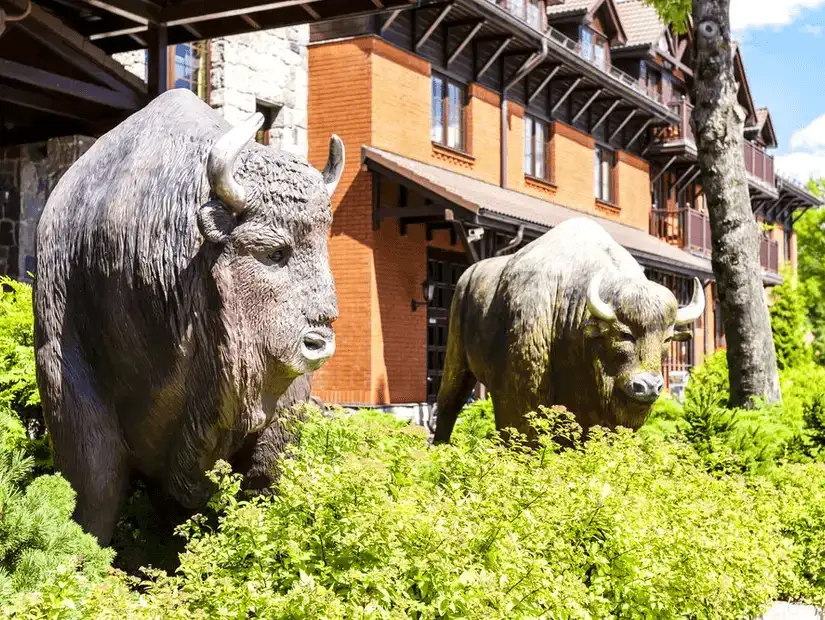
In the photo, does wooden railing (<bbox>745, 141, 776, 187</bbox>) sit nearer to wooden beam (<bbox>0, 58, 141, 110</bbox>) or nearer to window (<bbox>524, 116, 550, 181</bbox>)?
window (<bbox>524, 116, 550, 181</bbox>)

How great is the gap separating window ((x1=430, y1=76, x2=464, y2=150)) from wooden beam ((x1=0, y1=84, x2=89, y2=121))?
8.60m

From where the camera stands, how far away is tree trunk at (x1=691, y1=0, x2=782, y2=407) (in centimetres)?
1079

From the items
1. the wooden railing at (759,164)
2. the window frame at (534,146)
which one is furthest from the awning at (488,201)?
the wooden railing at (759,164)

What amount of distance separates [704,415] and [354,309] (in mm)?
9883

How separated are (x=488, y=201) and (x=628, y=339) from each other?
11.1 metres

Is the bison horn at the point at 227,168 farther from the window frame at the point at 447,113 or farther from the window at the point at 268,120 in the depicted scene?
the window frame at the point at 447,113

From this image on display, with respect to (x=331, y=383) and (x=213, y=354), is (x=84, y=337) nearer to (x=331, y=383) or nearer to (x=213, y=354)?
(x=213, y=354)

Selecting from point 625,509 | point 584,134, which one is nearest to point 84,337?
point 625,509

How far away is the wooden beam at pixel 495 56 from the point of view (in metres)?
19.5

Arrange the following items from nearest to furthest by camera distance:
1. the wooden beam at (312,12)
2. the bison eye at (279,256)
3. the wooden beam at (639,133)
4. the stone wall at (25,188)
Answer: the bison eye at (279,256), the wooden beam at (312,12), the stone wall at (25,188), the wooden beam at (639,133)

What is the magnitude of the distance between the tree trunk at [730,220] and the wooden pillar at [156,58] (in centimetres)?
532

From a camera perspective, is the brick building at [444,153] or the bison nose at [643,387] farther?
the brick building at [444,153]

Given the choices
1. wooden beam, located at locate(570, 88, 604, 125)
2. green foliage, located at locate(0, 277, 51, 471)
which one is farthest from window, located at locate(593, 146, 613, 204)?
green foliage, located at locate(0, 277, 51, 471)

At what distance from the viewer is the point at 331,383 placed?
17188 millimetres
